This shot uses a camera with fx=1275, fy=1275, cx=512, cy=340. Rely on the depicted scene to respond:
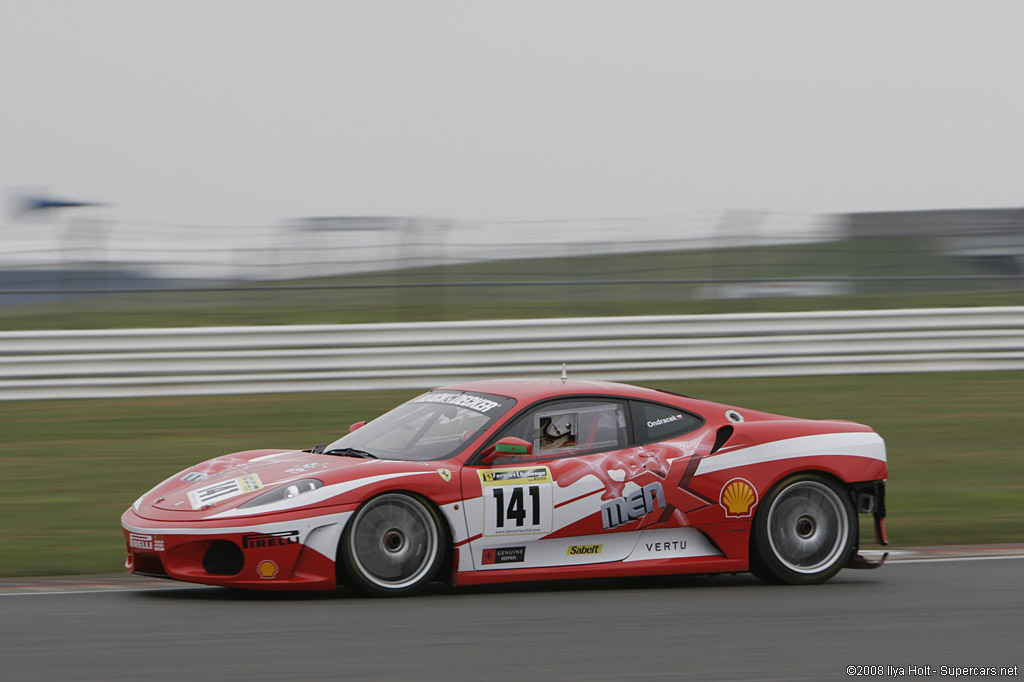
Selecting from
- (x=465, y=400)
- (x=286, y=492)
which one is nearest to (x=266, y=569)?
(x=286, y=492)

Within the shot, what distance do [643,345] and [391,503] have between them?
916cm

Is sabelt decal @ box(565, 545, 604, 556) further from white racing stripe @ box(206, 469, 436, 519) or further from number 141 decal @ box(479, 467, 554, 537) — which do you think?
white racing stripe @ box(206, 469, 436, 519)

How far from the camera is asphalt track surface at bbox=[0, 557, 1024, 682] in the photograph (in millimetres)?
5059

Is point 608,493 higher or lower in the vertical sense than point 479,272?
lower

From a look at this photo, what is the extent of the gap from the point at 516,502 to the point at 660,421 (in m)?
1.04

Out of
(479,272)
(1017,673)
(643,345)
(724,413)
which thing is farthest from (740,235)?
(1017,673)

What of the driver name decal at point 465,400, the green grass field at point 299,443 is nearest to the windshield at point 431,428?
the driver name decal at point 465,400

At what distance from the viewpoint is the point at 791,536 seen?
7.12 m

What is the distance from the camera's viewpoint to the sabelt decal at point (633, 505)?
264 inches

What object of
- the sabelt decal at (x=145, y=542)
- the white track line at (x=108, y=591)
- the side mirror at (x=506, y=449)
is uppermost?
the side mirror at (x=506, y=449)

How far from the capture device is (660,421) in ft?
23.2

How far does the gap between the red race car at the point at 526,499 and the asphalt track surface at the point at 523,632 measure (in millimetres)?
183

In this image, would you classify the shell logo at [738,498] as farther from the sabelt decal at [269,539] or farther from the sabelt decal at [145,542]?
the sabelt decal at [145,542]

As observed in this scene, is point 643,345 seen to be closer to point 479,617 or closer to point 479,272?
point 479,272
